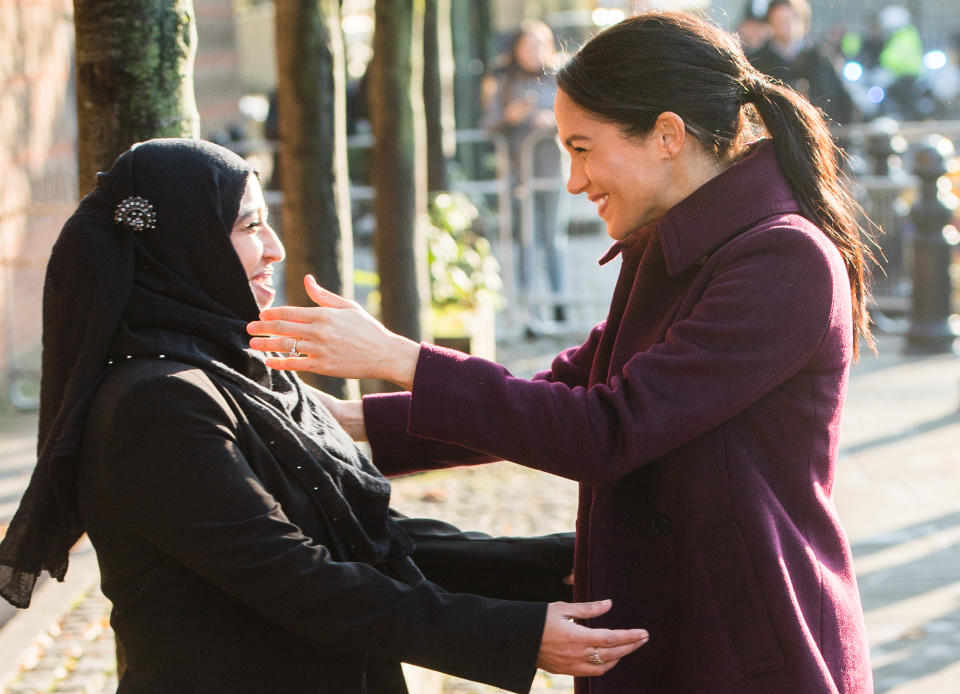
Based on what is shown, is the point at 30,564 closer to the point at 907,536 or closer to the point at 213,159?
the point at 213,159

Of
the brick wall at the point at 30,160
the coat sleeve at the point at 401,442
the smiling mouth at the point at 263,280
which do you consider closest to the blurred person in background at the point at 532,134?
the brick wall at the point at 30,160

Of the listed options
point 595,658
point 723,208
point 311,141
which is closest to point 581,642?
point 595,658

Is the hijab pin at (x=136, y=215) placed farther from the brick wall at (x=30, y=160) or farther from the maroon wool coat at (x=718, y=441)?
the brick wall at (x=30, y=160)

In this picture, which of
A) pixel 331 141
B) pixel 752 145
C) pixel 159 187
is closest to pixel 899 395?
pixel 331 141

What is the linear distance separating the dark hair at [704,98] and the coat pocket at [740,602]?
0.59 m

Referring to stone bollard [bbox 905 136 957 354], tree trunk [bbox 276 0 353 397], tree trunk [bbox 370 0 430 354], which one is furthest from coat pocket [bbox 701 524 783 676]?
stone bollard [bbox 905 136 957 354]

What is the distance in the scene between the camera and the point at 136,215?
8.54 ft

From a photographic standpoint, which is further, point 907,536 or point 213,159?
point 907,536

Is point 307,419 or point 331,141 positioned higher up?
point 331,141

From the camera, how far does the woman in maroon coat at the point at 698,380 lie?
2.42 metres

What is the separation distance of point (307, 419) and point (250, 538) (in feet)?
1.48

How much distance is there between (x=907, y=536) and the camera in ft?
20.0

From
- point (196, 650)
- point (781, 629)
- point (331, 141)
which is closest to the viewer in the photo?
point (781, 629)

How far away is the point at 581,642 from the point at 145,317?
109 cm
